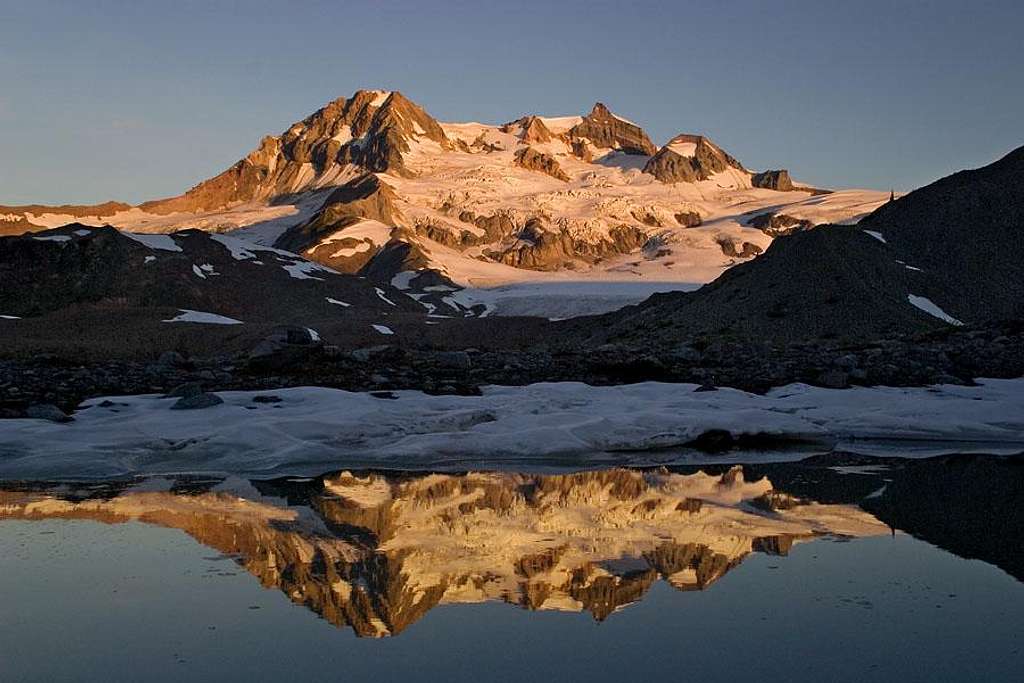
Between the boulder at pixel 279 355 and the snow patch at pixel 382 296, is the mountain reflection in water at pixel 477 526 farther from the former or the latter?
the snow patch at pixel 382 296

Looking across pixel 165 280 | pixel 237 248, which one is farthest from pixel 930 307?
pixel 237 248

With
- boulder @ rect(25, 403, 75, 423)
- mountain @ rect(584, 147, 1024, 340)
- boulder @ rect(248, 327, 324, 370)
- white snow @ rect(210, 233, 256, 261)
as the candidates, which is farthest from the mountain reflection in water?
white snow @ rect(210, 233, 256, 261)

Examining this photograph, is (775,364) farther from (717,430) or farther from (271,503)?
(271,503)

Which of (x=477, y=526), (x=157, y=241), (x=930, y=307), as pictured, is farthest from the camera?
(x=157, y=241)

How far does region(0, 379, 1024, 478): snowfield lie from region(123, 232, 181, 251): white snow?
84837 millimetres

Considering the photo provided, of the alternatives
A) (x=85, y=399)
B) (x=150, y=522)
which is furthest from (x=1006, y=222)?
(x=150, y=522)

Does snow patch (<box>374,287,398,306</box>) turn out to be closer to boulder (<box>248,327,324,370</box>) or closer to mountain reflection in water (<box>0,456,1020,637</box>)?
boulder (<box>248,327,324,370</box>)

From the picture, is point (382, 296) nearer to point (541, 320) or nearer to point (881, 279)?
point (541, 320)

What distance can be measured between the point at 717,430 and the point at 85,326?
189ft

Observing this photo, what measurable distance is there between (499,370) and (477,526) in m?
13.5

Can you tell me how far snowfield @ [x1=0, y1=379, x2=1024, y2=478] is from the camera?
13.6 metres

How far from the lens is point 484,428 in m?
15.4

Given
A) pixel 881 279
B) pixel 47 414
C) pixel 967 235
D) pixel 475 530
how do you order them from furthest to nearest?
1. pixel 967 235
2. pixel 881 279
3. pixel 47 414
4. pixel 475 530

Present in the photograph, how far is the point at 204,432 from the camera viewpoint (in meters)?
14.6
